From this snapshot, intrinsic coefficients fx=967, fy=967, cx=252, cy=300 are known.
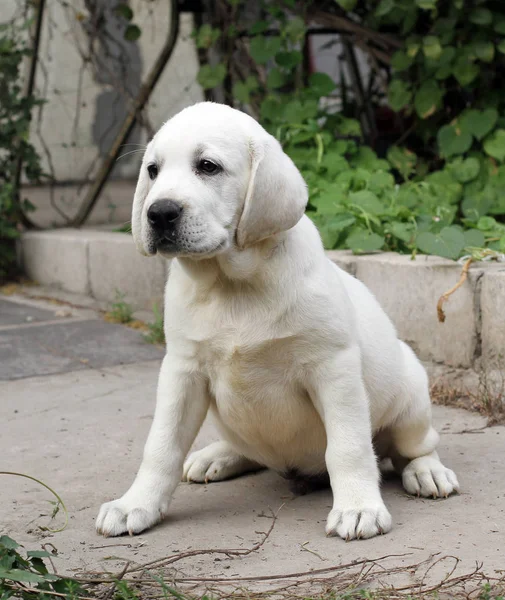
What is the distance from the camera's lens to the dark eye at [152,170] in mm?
2797

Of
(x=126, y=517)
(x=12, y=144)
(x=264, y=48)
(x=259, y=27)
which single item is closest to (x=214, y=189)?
(x=126, y=517)

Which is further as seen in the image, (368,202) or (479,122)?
(479,122)

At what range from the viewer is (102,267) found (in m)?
6.56

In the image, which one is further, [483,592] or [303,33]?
[303,33]

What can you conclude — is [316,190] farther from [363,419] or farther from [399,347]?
[363,419]

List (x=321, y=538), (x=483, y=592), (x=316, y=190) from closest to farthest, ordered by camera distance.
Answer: (x=483, y=592) < (x=321, y=538) < (x=316, y=190)

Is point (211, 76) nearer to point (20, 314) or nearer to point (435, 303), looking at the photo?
point (20, 314)

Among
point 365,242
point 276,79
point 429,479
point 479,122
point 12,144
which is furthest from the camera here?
point 12,144

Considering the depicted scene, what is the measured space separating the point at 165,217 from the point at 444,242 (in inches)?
80.7

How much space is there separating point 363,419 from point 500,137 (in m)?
3.18

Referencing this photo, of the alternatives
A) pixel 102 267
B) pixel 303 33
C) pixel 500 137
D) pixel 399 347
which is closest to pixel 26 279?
pixel 102 267

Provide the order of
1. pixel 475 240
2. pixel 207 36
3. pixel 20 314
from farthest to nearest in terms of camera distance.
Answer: pixel 207 36 → pixel 20 314 → pixel 475 240

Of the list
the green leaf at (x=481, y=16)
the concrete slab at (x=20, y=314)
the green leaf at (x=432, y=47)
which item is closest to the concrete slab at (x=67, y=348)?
the concrete slab at (x=20, y=314)

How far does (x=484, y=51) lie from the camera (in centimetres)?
543
